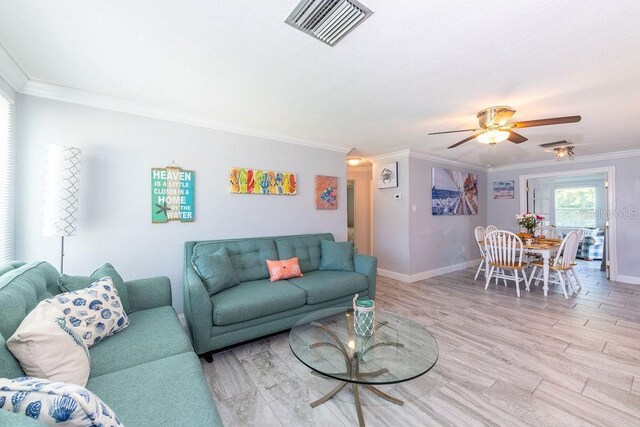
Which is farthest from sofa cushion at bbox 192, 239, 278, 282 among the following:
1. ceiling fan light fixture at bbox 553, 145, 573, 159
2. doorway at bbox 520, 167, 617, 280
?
doorway at bbox 520, 167, 617, 280

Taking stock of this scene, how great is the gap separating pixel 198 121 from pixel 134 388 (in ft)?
8.38

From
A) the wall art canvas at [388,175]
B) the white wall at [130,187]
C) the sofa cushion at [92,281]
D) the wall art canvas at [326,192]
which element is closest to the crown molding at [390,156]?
the wall art canvas at [388,175]

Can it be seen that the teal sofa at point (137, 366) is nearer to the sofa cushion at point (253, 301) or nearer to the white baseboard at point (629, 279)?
the sofa cushion at point (253, 301)

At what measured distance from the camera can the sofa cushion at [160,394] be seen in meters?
0.99

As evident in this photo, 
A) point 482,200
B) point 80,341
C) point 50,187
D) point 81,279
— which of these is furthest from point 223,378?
point 482,200

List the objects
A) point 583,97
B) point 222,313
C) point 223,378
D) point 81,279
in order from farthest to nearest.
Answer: point 583,97, point 222,313, point 223,378, point 81,279

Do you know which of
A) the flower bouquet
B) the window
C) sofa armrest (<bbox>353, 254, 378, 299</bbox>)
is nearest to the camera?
sofa armrest (<bbox>353, 254, 378, 299</bbox>)

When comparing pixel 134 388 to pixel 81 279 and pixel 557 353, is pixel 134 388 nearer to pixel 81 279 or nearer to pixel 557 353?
pixel 81 279

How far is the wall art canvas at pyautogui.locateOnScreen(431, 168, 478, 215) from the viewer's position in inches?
195

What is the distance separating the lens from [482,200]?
607 cm

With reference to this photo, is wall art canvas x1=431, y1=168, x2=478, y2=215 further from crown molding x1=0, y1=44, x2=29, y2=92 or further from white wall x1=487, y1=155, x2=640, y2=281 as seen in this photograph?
crown molding x1=0, y1=44, x2=29, y2=92

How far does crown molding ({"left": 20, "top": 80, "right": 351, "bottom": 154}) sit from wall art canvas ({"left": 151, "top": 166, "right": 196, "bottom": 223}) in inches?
21.5

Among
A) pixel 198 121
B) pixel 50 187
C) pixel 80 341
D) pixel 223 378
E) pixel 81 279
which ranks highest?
pixel 198 121

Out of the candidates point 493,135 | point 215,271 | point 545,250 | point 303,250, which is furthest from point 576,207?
point 215,271
